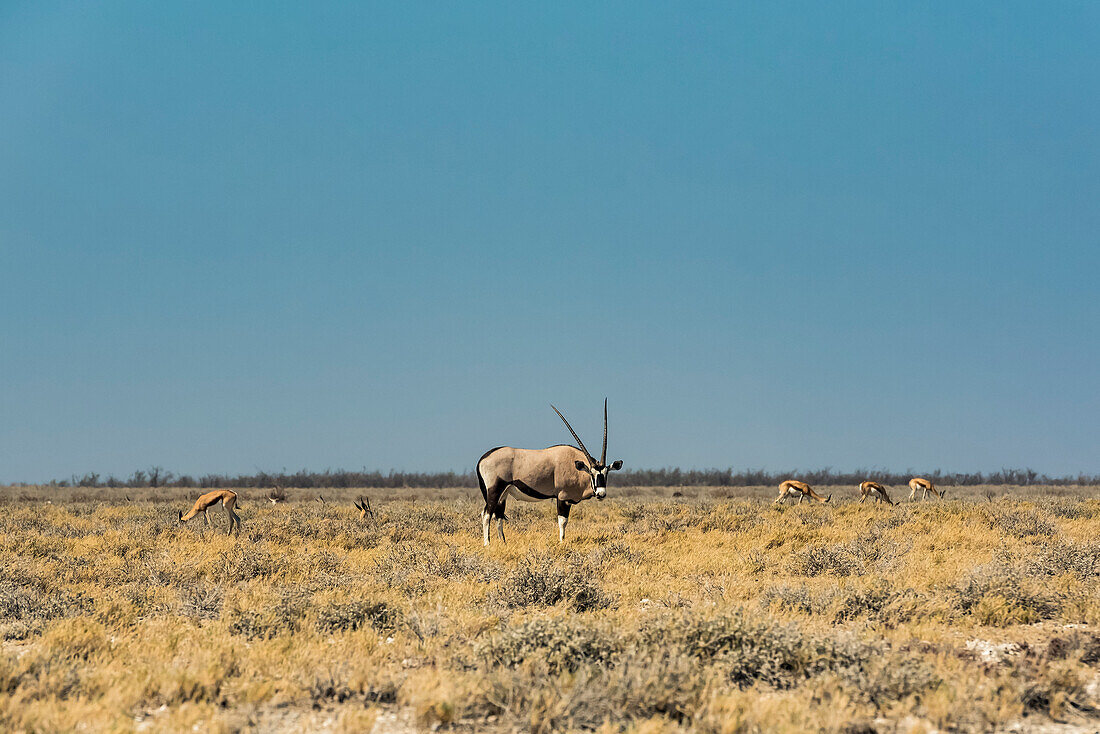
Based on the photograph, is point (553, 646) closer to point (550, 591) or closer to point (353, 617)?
point (353, 617)

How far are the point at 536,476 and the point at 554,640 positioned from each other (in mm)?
9662

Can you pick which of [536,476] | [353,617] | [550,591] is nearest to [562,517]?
[536,476]

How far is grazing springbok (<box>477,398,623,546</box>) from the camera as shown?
16.2 meters

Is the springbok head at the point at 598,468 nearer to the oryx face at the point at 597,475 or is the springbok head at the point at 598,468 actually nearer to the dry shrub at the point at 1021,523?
the oryx face at the point at 597,475

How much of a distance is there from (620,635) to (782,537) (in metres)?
10.4

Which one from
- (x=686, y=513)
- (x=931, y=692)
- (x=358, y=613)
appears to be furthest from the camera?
(x=686, y=513)

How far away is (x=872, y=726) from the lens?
5305 millimetres

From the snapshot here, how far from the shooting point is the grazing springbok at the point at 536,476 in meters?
16.2

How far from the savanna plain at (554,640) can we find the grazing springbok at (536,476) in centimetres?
200

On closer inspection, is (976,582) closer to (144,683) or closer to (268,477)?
(144,683)

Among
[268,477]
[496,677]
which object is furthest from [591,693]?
[268,477]

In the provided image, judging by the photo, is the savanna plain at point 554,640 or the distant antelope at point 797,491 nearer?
the savanna plain at point 554,640

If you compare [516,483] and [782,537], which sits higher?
[516,483]

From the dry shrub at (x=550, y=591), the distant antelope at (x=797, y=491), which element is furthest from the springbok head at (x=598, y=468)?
the distant antelope at (x=797, y=491)
